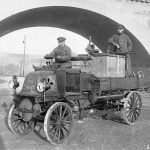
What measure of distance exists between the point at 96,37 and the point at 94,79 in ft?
40.0

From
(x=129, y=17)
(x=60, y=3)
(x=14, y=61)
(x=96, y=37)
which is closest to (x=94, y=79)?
(x=60, y=3)

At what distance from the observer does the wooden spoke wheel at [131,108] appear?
7.04 meters

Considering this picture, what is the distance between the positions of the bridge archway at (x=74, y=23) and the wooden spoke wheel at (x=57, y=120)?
309 inches

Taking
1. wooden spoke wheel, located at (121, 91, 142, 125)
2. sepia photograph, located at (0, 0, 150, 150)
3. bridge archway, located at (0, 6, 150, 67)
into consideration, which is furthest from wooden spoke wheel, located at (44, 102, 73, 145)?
bridge archway, located at (0, 6, 150, 67)

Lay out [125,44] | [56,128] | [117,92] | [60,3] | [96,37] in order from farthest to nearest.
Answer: [96,37]
[60,3]
[125,44]
[117,92]
[56,128]

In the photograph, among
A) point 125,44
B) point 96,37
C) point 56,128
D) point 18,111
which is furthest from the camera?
point 96,37

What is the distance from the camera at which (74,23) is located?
16.5 meters

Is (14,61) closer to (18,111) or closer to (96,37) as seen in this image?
(96,37)

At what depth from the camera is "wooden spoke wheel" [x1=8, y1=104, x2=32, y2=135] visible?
5.80 m

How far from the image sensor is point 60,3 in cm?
1350

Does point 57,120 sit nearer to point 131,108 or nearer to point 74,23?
point 131,108

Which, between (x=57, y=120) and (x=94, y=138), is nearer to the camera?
(x=57, y=120)

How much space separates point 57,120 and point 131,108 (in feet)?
8.31

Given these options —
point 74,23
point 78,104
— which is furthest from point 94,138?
point 74,23
